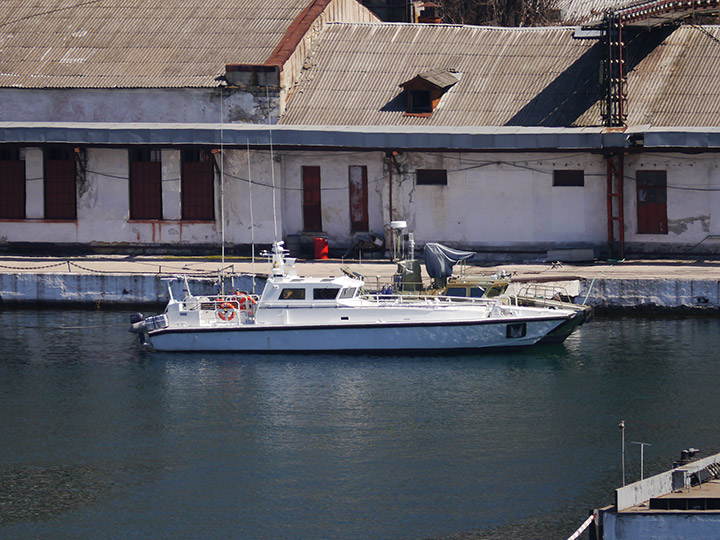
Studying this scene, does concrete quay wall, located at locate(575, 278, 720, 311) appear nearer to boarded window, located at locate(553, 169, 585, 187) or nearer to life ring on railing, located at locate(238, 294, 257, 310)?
boarded window, located at locate(553, 169, 585, 187)

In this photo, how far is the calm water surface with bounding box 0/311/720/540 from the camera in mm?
25656

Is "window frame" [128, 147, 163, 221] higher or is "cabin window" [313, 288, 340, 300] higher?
"window frame" [128, 147, 163, 221]

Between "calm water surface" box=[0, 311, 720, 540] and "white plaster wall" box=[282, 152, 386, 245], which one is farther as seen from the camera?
"white plaster wall" box=[282, 152, 386, 245]

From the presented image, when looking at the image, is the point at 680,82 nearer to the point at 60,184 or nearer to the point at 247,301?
the point at 247,301

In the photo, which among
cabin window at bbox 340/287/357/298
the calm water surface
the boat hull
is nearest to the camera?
the calm water surface

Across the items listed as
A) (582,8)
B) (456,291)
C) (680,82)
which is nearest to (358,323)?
(456,291)

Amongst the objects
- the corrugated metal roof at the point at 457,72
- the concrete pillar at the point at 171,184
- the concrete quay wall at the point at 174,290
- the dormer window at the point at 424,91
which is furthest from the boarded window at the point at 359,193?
the concrete pillar at the point at 171,184

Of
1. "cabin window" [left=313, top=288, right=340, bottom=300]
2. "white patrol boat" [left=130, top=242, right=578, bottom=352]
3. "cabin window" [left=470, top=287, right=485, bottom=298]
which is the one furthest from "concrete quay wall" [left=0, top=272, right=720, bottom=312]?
"cabin window" [left=313, top=288, right=340, bottom=300]

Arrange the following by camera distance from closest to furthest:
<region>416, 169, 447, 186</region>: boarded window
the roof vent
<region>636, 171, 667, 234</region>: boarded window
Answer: <region>636, 171, 667, 234</region>: boarded window < <region>416, 169, 447, 186</region>: boarded window < the roof vent

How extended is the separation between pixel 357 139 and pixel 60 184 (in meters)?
12.4

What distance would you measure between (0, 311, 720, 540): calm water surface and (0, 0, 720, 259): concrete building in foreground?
682cm

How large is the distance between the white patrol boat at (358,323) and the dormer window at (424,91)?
1232cm

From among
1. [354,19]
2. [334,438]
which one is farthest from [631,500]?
[354,19]

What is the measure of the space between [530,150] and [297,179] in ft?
29.4
